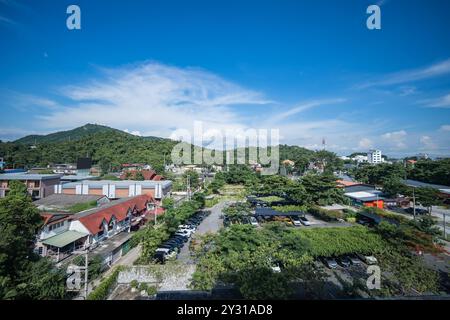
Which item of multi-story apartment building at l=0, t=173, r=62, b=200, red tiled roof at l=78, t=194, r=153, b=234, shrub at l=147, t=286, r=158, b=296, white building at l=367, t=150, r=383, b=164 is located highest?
white building at l=367, t=150, r=383, b=164

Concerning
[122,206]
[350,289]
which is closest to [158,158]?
[122,206]

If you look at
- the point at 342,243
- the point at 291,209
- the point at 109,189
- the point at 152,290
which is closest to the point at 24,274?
the point at 152,290

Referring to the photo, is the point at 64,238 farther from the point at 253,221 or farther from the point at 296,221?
the point at 296,221

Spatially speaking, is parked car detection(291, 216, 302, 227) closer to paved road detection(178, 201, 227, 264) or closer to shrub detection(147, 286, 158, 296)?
paved road detection(178, 201, 227, 264)

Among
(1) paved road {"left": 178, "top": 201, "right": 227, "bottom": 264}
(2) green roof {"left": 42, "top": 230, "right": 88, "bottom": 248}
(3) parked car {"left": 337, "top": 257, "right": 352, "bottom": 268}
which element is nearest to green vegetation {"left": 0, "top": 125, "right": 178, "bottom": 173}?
(1) paved road {"left": 178, "top": 201, "right": 227, "bottom": 264}

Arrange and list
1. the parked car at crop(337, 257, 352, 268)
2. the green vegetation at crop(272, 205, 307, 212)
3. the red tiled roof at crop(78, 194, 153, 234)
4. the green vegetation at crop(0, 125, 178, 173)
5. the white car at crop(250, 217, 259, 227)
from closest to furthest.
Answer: the parked car at crop(337, 257, 352, 268)
the red tiled roof at crop(78, 194, 153, 234)
the white car at crop(250, 217, 259, 227)
the green vegetation at crop(272, 205, 307, 212)
the green vegetation at crop(0, 125, 178, 173)

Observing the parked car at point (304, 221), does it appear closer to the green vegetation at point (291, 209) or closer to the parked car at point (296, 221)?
the parked car at point (296, 221)
